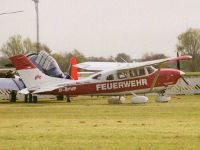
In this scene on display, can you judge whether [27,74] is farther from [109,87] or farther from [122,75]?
[122,75]

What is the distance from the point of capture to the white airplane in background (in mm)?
27078

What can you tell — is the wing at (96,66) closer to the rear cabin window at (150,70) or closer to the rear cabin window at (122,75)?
the rear cabin window at (150,70)

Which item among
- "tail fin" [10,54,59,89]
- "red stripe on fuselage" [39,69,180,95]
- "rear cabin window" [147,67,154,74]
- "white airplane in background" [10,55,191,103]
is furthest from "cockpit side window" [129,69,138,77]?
"tail fin" [10,54,59,89]

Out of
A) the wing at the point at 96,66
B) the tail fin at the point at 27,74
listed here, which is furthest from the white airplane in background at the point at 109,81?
the wing at the point at 96,66

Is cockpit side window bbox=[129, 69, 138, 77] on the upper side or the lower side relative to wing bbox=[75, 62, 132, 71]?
lower

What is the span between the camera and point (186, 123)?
1538 cm

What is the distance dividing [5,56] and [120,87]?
8531cm

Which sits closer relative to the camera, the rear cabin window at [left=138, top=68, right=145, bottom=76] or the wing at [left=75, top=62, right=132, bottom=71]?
the rear cabin window at [left=138, top=68, right=145, bottom=76]

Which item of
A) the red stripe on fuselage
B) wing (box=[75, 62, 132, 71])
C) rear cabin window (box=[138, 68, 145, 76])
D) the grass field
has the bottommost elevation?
the grass field

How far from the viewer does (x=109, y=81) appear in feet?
89.4

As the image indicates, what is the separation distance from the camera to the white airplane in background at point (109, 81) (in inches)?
1066

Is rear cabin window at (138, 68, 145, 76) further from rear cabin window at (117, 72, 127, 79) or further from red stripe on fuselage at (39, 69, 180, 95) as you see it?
rear cabin window at (117, 72, 127, 79)

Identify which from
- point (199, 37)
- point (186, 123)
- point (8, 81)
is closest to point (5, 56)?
point (199, 37)

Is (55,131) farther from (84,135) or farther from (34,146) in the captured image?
(34,146)
